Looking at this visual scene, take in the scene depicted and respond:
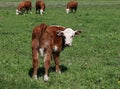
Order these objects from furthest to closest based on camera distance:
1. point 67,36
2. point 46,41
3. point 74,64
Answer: point 74,64
point 67,36
point 46,41

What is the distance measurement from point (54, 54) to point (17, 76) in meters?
1.60

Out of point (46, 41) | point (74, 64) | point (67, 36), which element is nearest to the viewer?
point (46, 41)

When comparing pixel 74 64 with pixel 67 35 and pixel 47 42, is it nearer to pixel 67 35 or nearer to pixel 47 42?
pixel 67 35

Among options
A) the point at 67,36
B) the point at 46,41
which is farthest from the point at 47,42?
the point at 67,36

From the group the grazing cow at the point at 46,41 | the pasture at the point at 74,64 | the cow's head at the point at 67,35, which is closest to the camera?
the pasture at the point at 74,64

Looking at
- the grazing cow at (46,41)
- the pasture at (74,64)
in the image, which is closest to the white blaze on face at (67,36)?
the grazing cow at (46,41)

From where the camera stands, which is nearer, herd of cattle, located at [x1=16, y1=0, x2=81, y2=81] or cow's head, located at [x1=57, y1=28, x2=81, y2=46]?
herd of cattle, located at [x1=16, y1=0, x2=81, y2=81]

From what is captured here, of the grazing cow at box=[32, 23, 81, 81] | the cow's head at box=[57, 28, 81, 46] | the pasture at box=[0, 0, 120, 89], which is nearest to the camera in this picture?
the pasture at box=[0, 0, 120, 89]

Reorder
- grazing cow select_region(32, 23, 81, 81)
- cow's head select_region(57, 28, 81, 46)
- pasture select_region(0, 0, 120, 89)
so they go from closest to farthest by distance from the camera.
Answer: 1. pasture select_region(0, 0, 120, 89)
2. grazing cow select_region(32, 23, 81, 81)
3. cow's head select_region(57, 28, 81, 46)

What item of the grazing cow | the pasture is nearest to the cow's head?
the grazing cow

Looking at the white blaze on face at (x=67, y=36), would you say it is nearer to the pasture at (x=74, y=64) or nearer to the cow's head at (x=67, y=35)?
the cow's head at (x=67, y=35)

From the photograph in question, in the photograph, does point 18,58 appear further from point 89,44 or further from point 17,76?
point 89,44

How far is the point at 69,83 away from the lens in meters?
12.0

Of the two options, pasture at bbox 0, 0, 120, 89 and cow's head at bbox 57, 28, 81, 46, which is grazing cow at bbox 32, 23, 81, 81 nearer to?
cow's head at bbox 57, 28, 81, 46
